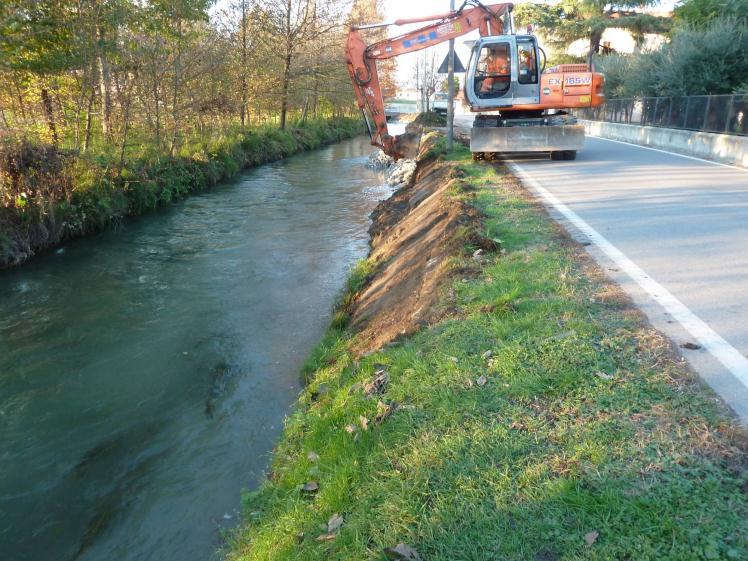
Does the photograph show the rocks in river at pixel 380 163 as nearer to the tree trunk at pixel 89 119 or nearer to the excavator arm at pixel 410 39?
the excavator arm at pixel 410 39

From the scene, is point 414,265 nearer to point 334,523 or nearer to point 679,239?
point 679,239

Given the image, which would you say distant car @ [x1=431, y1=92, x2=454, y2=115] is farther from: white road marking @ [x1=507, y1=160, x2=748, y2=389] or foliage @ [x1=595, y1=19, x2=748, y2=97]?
white road marking @ [x1=507, y1=160, x2=748, y2=389]

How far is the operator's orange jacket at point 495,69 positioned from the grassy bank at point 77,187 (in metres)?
10.1

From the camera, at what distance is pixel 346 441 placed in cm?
430

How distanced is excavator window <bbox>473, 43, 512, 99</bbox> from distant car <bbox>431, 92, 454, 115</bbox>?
1508 inches

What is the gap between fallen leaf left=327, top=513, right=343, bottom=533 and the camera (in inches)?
135

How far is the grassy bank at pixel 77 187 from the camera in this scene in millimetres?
11516

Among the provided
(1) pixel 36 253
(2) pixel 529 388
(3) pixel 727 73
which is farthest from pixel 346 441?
(3) pixel 727 73

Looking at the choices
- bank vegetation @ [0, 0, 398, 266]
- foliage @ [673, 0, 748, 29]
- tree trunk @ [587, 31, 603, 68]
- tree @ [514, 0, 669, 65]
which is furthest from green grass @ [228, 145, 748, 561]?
tree trunk @ [587, 31, 603, 68]

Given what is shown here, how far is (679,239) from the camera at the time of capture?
23.7 ft

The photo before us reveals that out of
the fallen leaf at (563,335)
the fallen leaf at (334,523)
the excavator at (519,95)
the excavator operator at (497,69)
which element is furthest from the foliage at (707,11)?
the fallen leaf at (334,523)

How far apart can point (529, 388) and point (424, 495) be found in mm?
1195

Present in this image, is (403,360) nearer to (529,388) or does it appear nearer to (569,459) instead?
(529,388)

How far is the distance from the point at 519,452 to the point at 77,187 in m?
13.1
